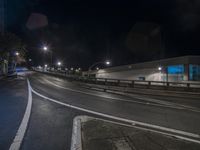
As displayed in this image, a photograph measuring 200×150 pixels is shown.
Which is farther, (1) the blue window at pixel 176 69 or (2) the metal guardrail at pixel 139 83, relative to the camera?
(1) the blue window at pixel 176 69

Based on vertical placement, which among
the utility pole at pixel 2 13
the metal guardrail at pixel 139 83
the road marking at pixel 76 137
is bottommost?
the road marking at pixel 76 137

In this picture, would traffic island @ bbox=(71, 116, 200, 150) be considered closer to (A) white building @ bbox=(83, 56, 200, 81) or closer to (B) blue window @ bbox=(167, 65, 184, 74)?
(A) white building @ bbox=(83, 56, 200, 81)

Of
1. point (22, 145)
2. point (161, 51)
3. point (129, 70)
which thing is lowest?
point (22, 145)

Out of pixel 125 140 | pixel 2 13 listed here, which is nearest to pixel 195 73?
pixel 125 140

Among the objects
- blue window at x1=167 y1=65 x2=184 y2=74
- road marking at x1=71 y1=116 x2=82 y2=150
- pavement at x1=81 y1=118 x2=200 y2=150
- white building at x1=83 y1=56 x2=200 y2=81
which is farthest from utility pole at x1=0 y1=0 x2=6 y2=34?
pavement at x1=81 y1=118 x2=200 y2=150

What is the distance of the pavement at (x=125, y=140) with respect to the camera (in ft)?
11.4

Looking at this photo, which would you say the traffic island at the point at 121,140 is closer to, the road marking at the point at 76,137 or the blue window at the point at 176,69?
the road marking at the point at 76,137

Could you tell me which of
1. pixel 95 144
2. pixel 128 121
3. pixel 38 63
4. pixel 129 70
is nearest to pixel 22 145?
pixel 95 144

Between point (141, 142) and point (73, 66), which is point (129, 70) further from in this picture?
point (73, 66)

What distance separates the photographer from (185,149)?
3398 mm

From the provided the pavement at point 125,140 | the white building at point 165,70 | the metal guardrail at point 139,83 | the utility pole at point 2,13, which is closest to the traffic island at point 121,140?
the pavement at point 125,140

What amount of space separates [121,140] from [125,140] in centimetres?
10

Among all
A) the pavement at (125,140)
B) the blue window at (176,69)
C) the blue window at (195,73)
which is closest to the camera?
the pavement at (125,140)

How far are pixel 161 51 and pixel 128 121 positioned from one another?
33.5 metres
